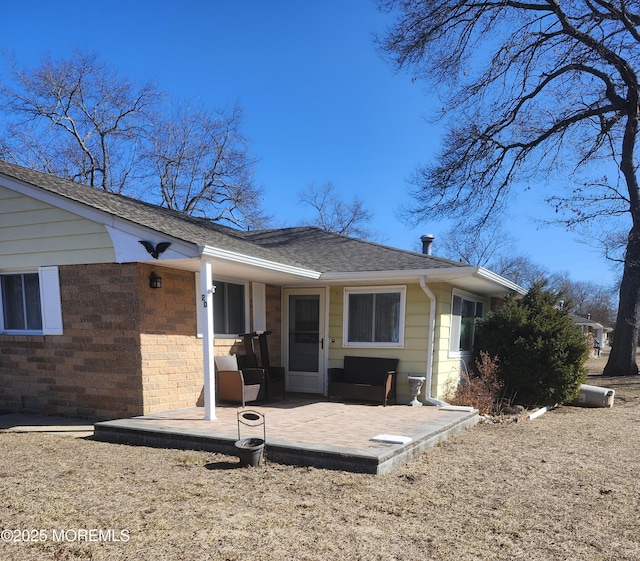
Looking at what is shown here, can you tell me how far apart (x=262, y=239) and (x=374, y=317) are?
416 centimetres

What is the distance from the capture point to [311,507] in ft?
11.1

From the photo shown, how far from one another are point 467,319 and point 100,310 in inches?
297

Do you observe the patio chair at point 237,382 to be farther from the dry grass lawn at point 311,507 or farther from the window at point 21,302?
the window at point 21,302

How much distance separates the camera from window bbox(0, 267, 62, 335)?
6.61 meters

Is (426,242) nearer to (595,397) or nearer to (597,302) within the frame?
(595,397)

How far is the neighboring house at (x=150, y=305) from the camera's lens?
6098mm

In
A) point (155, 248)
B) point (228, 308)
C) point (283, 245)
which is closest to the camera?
point (155, 248)

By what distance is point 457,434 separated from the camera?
6.15 meters

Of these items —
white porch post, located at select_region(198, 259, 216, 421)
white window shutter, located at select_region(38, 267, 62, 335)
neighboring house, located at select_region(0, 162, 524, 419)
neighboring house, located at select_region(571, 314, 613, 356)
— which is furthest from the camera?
neighboring house, located at select_region(571, 314, 613, 356)

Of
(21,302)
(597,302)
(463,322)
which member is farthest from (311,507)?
(597,302)

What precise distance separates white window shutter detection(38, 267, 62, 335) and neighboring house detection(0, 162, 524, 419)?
2 centimetres

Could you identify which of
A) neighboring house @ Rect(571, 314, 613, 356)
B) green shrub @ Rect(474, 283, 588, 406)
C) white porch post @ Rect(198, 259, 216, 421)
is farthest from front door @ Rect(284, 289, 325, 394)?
neighboring house @ Rect(571, 314, 613, 356)

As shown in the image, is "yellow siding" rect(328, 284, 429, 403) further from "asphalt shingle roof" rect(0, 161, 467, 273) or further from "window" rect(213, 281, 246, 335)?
"window" rect(213, 281, 246, 335)

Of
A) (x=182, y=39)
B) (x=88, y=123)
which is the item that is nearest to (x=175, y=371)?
(x=182, y=39)
